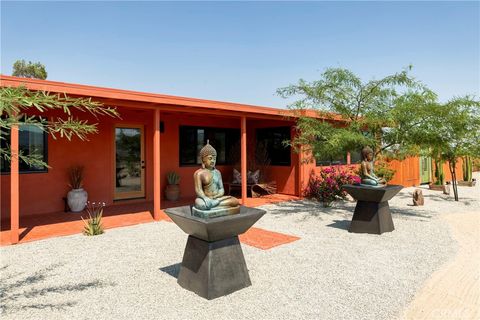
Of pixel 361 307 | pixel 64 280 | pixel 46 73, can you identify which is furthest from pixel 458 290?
pixel 46 73

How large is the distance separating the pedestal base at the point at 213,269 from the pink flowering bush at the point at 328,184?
5.86 metres

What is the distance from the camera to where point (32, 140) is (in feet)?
22.8

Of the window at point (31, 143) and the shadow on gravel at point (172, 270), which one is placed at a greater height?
the window at point (31, 143)

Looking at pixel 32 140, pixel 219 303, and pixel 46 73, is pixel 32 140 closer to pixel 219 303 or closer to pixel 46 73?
pixel 219 303

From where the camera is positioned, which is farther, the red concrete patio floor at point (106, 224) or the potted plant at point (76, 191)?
the potted plant at point (76, 191)

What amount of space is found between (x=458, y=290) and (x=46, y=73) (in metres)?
26.9

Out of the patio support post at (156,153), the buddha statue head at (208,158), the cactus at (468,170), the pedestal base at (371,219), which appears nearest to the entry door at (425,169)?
the cactus at (468,170)

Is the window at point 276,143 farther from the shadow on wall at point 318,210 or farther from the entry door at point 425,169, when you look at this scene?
the entry door at point 425,169

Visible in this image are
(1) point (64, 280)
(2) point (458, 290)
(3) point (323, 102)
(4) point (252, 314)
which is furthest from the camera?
(3) point (323, 102)

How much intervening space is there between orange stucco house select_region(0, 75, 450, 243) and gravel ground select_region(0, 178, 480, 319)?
1.51 meters

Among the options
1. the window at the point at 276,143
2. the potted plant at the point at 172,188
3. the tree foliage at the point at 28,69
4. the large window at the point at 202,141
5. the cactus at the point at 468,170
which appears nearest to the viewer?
the potted plant at the point at 172,188

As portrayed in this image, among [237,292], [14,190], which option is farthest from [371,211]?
[14,190]

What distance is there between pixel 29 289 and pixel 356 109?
714cm

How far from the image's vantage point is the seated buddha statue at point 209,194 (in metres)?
3.31
